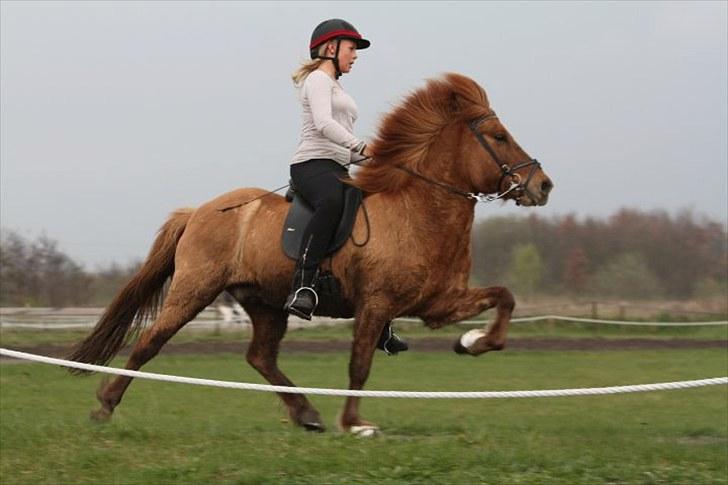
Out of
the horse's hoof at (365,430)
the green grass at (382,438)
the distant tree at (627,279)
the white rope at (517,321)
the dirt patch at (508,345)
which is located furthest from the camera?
the distant tree at (627,279)

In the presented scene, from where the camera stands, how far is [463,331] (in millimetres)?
26422

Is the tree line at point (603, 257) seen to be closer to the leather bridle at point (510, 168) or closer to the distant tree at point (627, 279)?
the distant tree at point (627, 279)

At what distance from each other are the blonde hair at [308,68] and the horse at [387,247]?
81cm

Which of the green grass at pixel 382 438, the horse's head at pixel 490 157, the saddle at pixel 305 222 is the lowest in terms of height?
the green grass at pixel 382 438

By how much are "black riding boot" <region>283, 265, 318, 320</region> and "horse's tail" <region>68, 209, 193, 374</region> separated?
1687 mm

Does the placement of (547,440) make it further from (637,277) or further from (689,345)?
(637,277)

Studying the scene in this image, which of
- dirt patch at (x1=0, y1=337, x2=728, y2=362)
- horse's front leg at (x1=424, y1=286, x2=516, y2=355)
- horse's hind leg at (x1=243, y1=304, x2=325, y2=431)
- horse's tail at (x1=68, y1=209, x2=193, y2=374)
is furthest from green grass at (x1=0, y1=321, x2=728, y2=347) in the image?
horse's front leg at (x1=424, y1=286, x2=516, y2=355)

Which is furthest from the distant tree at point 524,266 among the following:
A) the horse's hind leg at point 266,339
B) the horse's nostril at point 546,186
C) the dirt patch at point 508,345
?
the horse's nostril at point 546,186

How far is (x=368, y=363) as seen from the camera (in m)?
8.23

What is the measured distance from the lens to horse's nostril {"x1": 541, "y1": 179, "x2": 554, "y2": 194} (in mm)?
8281

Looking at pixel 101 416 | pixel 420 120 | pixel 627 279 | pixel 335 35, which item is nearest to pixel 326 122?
pixel 335 35

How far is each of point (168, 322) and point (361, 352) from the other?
177 cm

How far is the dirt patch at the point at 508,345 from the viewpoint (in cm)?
2272

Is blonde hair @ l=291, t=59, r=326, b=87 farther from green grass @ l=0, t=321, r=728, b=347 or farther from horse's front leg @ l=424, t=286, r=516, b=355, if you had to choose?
green grass @ l=0, t=321, r=728, b=347
